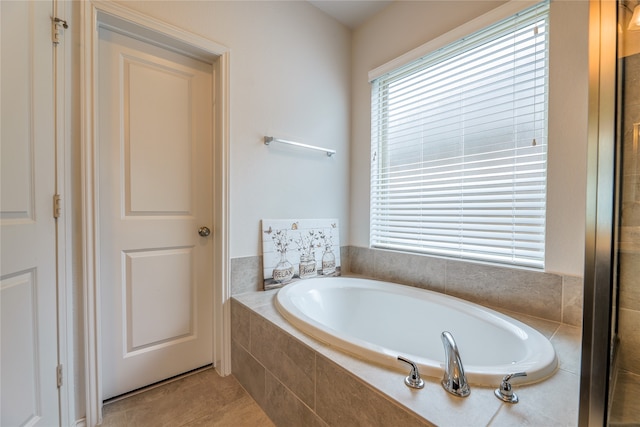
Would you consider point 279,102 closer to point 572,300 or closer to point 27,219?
point 27,219

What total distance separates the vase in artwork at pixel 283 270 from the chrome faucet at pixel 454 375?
1.19 m

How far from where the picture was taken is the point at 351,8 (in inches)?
79.4

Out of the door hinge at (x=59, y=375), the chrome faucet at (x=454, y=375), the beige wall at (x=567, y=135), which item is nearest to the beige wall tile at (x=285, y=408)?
the chrome faucet at (x=454, y=375)

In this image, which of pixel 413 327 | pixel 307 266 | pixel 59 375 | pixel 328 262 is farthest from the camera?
pixel 328 262

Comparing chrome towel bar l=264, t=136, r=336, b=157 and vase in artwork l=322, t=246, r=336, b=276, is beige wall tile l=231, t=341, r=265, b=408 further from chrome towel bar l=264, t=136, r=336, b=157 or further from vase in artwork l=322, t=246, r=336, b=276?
chrome towel bar l=264, t=136, r=336, b=157

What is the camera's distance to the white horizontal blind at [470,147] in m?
1.36

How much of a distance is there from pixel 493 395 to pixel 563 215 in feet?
3.17

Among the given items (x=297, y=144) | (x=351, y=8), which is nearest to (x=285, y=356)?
(x=297, y=144)

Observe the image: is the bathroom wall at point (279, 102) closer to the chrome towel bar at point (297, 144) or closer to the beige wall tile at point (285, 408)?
the chrome towel bar at point (297, 144)

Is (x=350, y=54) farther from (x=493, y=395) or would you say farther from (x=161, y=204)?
(x=493, y=395)

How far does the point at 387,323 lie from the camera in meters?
1.66

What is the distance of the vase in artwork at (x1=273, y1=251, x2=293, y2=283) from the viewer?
70.3 inches

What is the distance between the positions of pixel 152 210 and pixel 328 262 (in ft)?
4.07

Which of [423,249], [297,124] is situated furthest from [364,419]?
[297,124]
